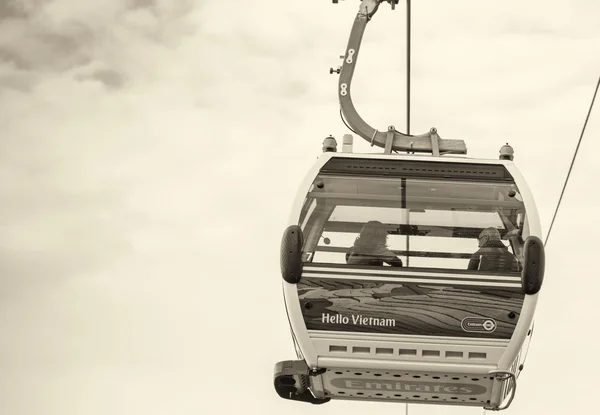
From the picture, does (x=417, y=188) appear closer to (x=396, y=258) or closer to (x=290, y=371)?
(x=396, y=258)

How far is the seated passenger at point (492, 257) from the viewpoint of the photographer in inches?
488

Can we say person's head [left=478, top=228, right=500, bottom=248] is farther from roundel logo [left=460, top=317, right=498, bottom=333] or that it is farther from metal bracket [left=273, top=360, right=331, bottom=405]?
metal bracket [left=273, top=360, right=331, bottom=405]

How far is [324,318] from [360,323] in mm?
293

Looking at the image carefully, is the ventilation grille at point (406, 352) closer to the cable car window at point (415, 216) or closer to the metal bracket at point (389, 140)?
the cable car window at point (415, 216)

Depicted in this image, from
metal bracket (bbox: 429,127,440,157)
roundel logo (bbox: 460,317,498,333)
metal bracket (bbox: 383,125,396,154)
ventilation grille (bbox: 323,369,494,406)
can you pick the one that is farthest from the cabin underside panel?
metal bracket (bbox: 383,125,396,154)

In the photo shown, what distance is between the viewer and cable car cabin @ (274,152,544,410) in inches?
480

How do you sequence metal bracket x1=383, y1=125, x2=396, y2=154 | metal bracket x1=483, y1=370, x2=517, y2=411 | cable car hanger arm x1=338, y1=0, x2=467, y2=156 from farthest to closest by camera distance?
metal bracket x1=383, y1=125, x2=396, y2=154 < cable car hanger arm x1=338, y1=0, x2=467, y2=156 < metal bracket x1=483, y1=370, x2=517, y2=411

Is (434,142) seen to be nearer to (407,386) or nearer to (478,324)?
(478,324)

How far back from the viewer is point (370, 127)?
14.5 m

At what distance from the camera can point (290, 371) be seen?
12.4m

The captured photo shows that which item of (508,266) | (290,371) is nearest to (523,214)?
(508,266)

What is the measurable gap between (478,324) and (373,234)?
1.15 m

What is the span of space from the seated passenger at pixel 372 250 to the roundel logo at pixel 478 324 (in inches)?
28.1

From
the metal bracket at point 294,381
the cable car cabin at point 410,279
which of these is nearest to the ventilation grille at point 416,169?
the cable car cabin at point 410,279
